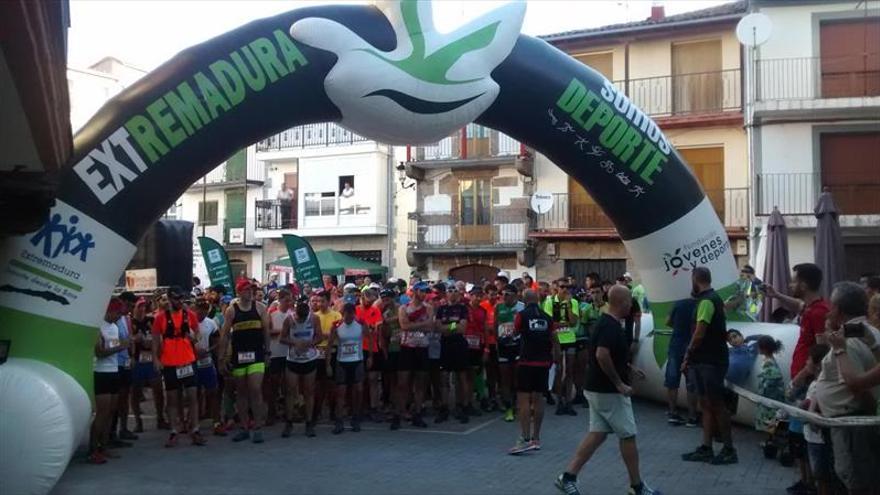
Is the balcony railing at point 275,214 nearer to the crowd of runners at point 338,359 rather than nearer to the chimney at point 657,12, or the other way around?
the chimney at point 657,12

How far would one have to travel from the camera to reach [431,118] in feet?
27.6

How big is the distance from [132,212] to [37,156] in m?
2.14

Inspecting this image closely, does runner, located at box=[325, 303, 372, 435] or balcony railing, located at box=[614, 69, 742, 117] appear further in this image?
balcony railing, located at box=[614, 69, 742, 117]

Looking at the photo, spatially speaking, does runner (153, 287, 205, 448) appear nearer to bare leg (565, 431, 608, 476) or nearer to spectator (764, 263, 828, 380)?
bare leg (565, 431, 608, 476)

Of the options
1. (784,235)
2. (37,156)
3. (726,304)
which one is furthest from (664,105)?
(37,156)

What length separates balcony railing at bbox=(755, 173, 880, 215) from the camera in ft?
69.3

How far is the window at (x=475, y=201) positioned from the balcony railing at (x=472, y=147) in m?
0.99

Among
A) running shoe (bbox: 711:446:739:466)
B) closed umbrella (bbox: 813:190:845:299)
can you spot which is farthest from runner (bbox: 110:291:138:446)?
closed umbrella (bbox: 813:190:845:299)

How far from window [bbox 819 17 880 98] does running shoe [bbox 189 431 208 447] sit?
19.0 m

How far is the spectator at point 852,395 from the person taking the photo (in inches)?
194

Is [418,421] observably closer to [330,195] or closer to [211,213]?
[330,195]

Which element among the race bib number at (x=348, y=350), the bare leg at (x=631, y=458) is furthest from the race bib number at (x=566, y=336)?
the bare leg at (x=631, y=458)

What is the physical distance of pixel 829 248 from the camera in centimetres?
1194

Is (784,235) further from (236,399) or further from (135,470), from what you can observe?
(135,470)
